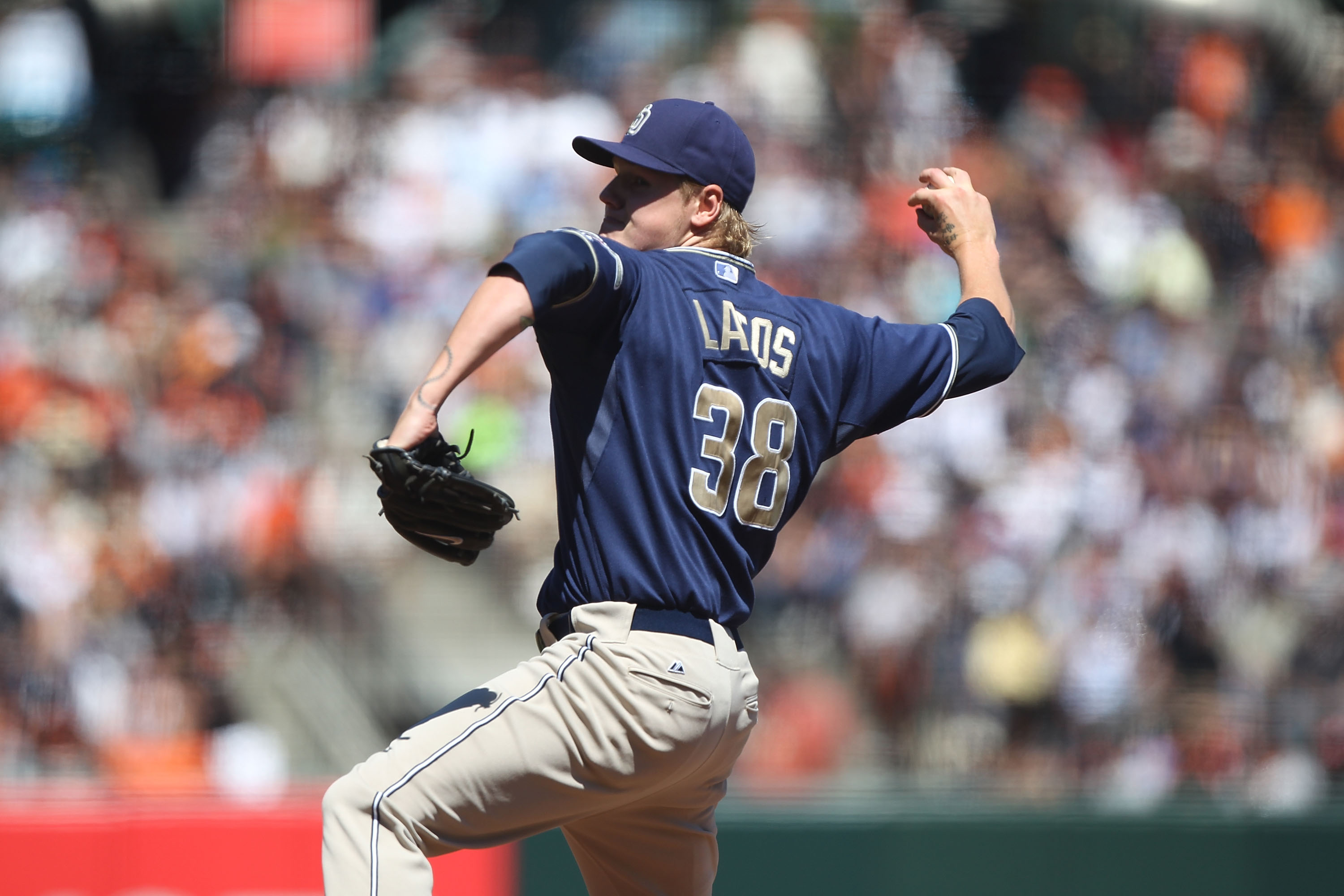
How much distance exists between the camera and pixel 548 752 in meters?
2.60

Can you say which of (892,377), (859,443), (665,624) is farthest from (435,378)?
(859,443)

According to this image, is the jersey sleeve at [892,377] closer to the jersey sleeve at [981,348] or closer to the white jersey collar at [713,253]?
the jersey sleeve at [981,348]

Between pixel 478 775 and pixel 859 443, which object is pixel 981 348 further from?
pixel 859 443

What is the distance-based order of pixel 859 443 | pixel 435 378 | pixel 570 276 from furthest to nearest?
pixel 859 443 → pixel 570 276 → pixel 435 378

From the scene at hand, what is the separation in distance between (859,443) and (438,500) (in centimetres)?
525

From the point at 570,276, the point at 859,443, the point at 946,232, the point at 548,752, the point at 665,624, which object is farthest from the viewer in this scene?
the point at 859,443

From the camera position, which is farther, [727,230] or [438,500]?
[727,230]

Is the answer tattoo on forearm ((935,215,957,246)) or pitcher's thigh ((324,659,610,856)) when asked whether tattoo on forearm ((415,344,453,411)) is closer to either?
pitcher's thigh ((324,659,610,856))

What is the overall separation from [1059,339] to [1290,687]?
2203mm

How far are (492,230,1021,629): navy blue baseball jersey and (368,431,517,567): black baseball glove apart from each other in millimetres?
220

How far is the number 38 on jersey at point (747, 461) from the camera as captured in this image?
2791 millimetres

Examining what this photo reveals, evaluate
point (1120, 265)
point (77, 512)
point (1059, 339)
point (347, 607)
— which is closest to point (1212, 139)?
point (1120, 265)

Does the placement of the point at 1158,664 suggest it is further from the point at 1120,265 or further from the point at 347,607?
the point at 347,607

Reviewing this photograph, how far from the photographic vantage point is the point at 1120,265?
8898 mm
